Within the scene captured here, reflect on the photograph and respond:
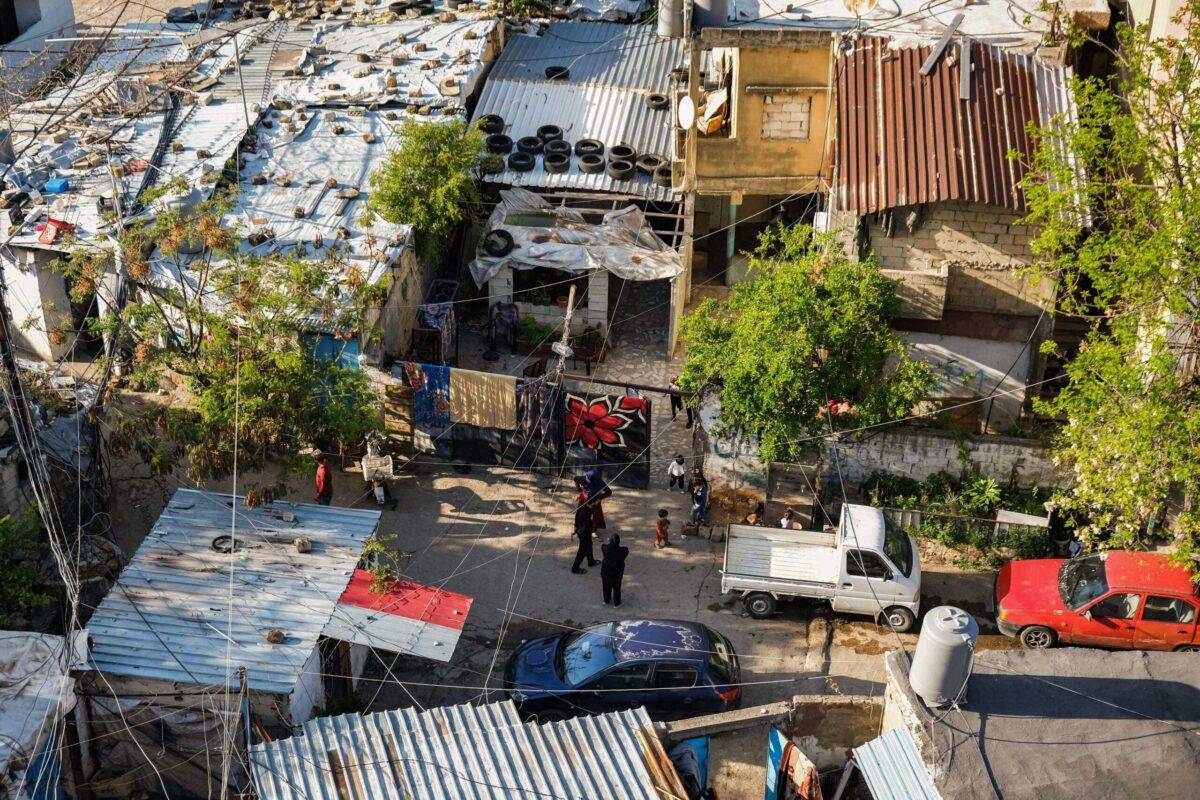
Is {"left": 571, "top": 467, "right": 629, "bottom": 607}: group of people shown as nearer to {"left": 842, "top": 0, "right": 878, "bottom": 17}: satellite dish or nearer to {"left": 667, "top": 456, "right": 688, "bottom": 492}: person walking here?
{"left": 667, "top": 456, "right": 688, "bottom": 492}: person walking

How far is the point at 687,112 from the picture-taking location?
22.0 metres

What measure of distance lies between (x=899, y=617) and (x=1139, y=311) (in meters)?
5.40

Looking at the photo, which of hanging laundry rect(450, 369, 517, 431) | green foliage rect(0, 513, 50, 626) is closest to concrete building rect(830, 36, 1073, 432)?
hanging laundry rect(450, 369, 517, 431)

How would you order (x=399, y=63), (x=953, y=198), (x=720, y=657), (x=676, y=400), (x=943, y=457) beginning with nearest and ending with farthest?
(x=720, y=657) < (x=943, y=457) < (x=953, y=198) < (x=676, y=400) < (x=399, y=63)

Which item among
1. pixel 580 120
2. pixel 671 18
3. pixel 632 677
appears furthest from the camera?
pixel 580 120

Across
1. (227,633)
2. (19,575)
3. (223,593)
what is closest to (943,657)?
(227,633)

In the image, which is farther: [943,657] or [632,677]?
[632,677]

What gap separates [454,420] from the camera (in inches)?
792

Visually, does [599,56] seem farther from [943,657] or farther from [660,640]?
[943,657]

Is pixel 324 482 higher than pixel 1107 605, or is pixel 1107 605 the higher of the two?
pixel 324 482

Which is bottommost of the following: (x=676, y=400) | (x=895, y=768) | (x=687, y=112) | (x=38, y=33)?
(x=676, y=400)

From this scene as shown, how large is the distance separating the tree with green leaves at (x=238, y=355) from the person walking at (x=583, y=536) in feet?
11.7

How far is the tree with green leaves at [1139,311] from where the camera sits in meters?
15.4

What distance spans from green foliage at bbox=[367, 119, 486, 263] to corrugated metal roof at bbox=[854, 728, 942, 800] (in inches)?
532
